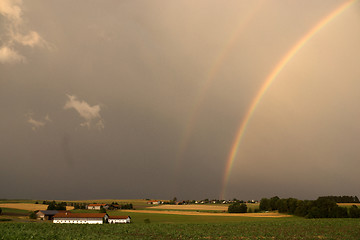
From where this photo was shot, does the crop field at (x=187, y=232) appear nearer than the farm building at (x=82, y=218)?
Yes

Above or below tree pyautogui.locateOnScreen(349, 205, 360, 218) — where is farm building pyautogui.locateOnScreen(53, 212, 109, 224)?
above

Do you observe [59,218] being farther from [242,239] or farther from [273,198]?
[273,198]

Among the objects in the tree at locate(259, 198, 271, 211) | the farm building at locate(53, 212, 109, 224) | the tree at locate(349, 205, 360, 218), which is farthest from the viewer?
the tree at locate(259, 198, 271, 211)

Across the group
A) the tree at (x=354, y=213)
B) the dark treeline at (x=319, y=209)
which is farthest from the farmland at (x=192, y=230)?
the dark treeline at (x=319, y=209)

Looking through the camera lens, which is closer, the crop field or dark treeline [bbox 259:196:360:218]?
the crop field

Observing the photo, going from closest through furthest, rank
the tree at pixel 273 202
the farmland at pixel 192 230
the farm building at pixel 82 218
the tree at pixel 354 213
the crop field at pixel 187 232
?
the crop field at pixel 187 232
the farmland at pixel 192 230
the farm building at pixel 82 218
the tree at pixel 354 213
the tree at pixel 273 202

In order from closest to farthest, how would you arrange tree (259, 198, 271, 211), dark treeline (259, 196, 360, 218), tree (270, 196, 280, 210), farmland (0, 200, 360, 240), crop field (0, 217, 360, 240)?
crop field (0, 217, 360, 240) < farmland (0, 200, 360, 240) < dark treeline (259, 196, 360, 218) < tree (270, 196, 280, 210) < tree (259, 198, 271, 211)

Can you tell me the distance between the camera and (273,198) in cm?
13050

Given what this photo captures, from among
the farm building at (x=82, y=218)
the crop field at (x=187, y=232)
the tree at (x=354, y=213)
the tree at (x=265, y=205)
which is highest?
the tree at (x=265, y=205)

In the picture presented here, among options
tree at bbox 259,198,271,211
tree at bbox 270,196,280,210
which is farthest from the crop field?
tree at bbox 259,198,271,211

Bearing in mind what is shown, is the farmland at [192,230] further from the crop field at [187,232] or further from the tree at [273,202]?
the tree at [273,202]

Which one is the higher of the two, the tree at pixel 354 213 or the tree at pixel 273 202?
the tree at pixel 273 202

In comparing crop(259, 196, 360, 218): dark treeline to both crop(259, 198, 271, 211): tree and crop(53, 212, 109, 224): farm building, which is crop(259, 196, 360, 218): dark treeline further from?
crop(53, 212, 109, 224): farm building

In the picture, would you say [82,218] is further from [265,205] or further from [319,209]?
[265,205]
